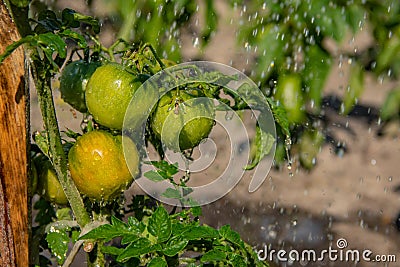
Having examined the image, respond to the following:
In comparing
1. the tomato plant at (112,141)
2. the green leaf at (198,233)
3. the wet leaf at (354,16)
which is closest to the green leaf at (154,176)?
the tomato plant at (112,141)

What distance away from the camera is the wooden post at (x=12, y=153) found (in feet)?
2.53

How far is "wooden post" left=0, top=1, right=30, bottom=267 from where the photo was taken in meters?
0.77

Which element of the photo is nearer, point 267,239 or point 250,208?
point 267,239

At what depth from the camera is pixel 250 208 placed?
105 inches

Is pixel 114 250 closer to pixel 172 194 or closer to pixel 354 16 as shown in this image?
pixel 172 194

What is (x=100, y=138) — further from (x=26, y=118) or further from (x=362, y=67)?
(x=362, y=67)

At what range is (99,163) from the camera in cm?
85

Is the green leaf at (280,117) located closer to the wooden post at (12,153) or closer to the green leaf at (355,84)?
the wooden post at (12,153)

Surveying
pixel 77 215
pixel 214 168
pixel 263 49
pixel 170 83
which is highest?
pixel 214 168

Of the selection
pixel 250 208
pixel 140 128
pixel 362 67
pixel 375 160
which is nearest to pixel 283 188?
pixel 250 208

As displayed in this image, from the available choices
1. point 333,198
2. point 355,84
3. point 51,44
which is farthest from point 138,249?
point 333,198

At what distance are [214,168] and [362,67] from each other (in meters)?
1.42

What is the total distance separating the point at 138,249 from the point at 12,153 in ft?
0.58

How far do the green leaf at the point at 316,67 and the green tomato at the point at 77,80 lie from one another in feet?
1.38
